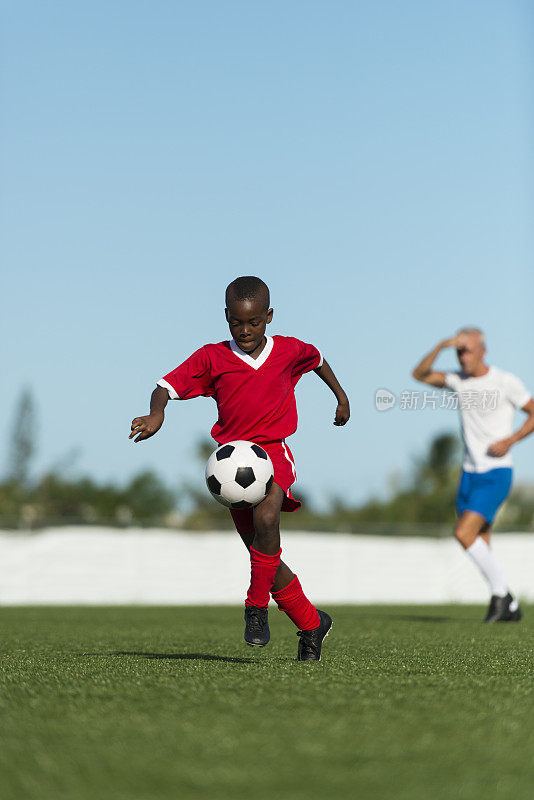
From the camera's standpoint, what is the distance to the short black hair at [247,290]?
14.9 feet

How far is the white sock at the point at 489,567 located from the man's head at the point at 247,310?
461 centimetres

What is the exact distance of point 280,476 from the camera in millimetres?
4504

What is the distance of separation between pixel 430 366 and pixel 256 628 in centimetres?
451

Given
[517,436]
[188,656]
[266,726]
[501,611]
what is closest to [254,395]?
[188,656]

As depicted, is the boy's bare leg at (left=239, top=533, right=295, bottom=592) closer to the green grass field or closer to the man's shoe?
the man's shoe

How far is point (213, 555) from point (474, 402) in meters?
12.8

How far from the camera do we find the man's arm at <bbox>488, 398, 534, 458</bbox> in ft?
26.9

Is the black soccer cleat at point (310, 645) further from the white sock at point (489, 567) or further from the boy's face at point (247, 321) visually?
the white sock at point (489, 567)

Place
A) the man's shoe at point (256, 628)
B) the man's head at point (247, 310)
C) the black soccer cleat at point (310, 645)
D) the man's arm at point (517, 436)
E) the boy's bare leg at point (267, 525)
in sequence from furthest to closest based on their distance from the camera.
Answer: the man's arm at point (517, 436), the black soccer cleat at point (310, 645), the man's head at point (247, 310), the boy's bare leg at point (267, 525), the man's shoe at point (256, 628)

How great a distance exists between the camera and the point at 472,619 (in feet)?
29.9

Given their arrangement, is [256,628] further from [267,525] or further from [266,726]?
[266,726]

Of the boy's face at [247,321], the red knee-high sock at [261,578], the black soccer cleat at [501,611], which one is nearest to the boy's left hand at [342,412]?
the boy's face at [247,321]

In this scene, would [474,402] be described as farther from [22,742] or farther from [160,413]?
[22,742]

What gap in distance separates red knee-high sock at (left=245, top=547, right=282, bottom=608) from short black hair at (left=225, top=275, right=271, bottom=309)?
3.95 ft
